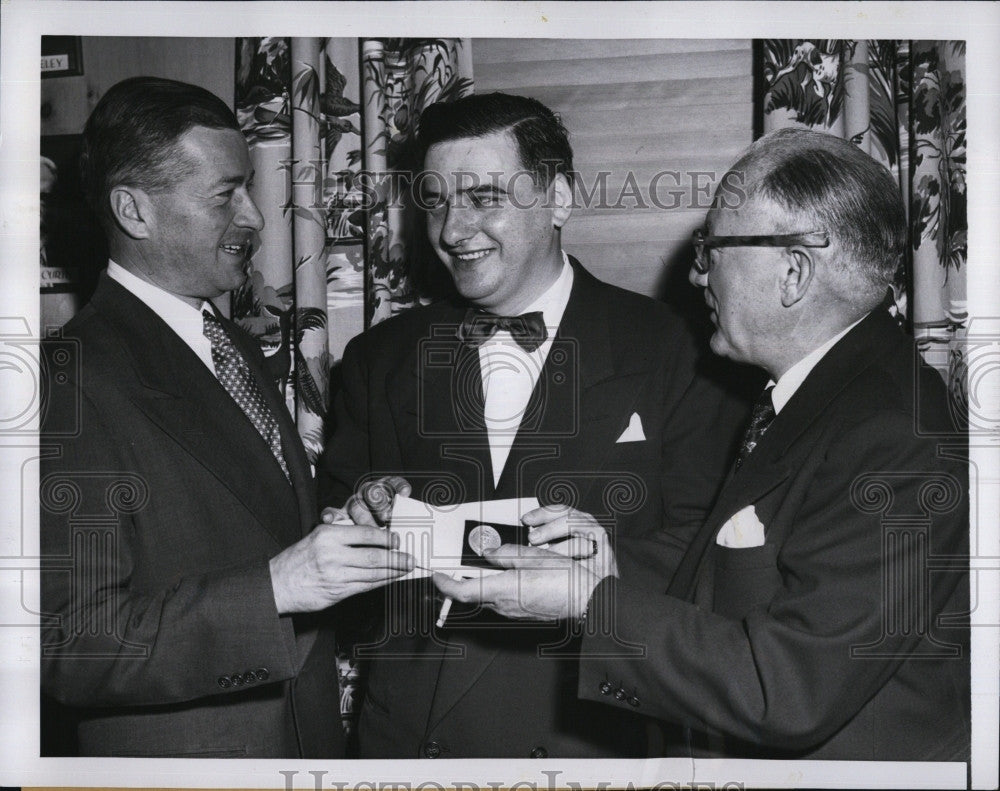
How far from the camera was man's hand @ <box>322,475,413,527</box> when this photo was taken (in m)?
1.91

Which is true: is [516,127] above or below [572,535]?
above

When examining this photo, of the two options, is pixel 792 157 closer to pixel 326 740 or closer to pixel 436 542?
pixel 436 542

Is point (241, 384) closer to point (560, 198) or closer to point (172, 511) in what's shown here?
point (172, 511)

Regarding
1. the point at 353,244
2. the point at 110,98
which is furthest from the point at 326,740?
the point at 110,98

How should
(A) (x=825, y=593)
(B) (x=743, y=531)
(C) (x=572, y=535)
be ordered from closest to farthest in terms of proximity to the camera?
(A) (x=825, y=593)
(B) (x=743, y=531)
(C) (x=572, y=535)

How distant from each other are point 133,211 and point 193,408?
42cm

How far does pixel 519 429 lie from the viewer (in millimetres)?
1964

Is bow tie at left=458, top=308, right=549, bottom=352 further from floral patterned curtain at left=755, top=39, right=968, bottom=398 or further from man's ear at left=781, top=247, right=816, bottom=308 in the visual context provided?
floral patterned curtain at left=755, top=39, right=968, bottom=398

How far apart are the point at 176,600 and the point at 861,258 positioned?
1398 millimetres

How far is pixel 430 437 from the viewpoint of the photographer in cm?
200

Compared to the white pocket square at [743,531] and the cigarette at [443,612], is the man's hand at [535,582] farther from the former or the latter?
the white pocket square at [743,531]

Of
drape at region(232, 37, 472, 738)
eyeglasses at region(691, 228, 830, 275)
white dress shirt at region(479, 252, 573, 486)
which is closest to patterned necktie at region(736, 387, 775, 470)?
eyeglasses at region(691, 228, 830, 275)

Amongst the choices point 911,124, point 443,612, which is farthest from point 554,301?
point 911,124

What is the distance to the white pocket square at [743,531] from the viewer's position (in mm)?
1690
